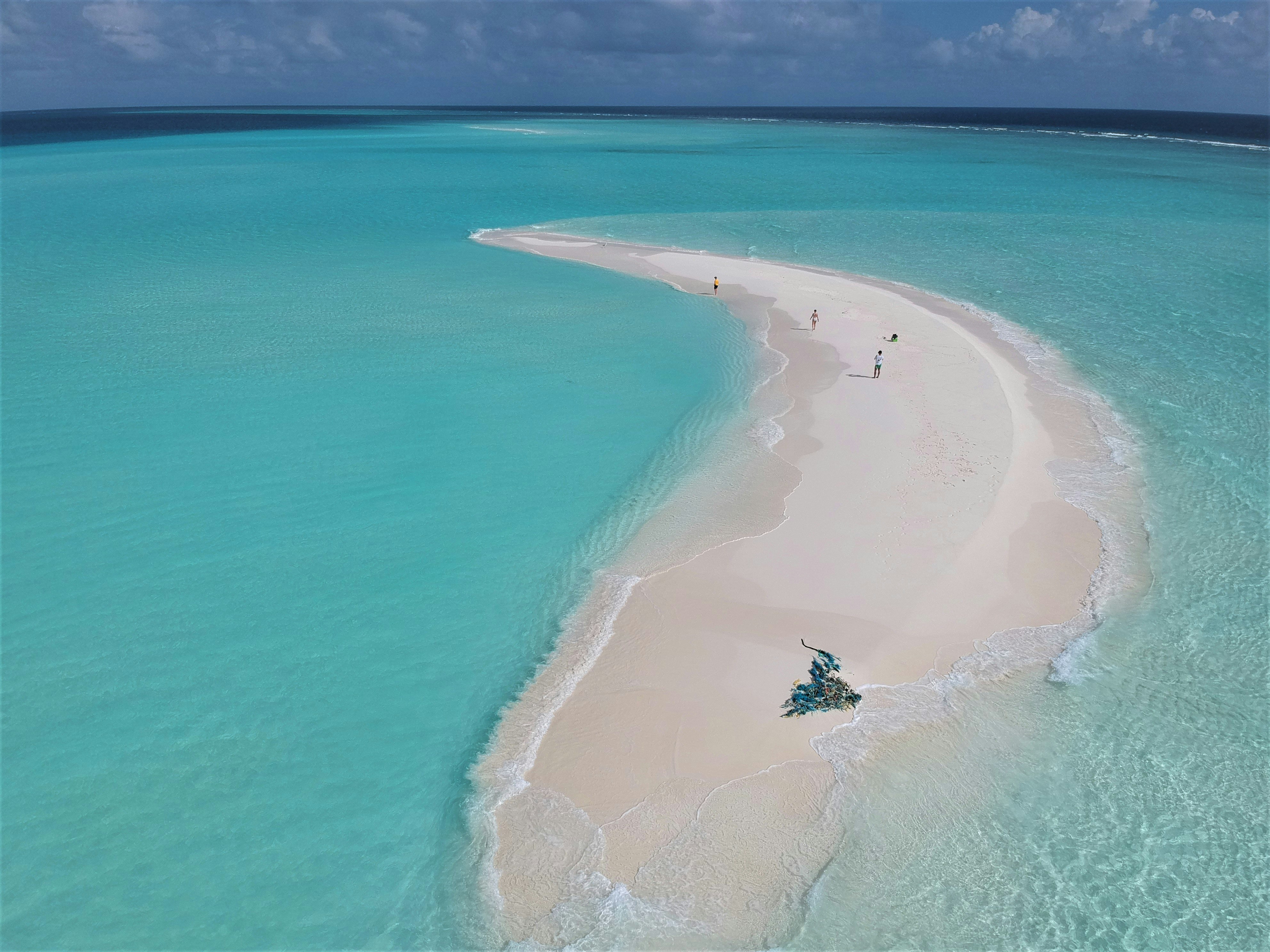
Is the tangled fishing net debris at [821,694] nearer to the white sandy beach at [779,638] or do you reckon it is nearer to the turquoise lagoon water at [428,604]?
the white sandy beach at [779,638]

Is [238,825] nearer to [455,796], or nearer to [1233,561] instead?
[455,796]

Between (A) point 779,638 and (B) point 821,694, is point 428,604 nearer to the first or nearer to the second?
(A) point 779,638

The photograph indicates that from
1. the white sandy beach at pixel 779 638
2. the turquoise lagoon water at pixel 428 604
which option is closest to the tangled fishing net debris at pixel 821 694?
the white sandy beach at pixel 779 638

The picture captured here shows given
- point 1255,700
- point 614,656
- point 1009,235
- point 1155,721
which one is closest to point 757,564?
point 614,656

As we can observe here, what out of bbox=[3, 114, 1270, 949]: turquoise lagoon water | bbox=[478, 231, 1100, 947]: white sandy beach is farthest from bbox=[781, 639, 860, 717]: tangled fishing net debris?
bbox=[3, 114, 1270, 949]: turquoise lagoon water

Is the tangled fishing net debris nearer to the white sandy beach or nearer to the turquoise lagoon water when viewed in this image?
the white sandy beach

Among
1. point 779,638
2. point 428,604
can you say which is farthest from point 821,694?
point 428,604

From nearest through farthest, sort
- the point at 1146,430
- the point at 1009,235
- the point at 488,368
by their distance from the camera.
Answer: the point at 1146,430, the point at 488,368, the point at 1009,235
